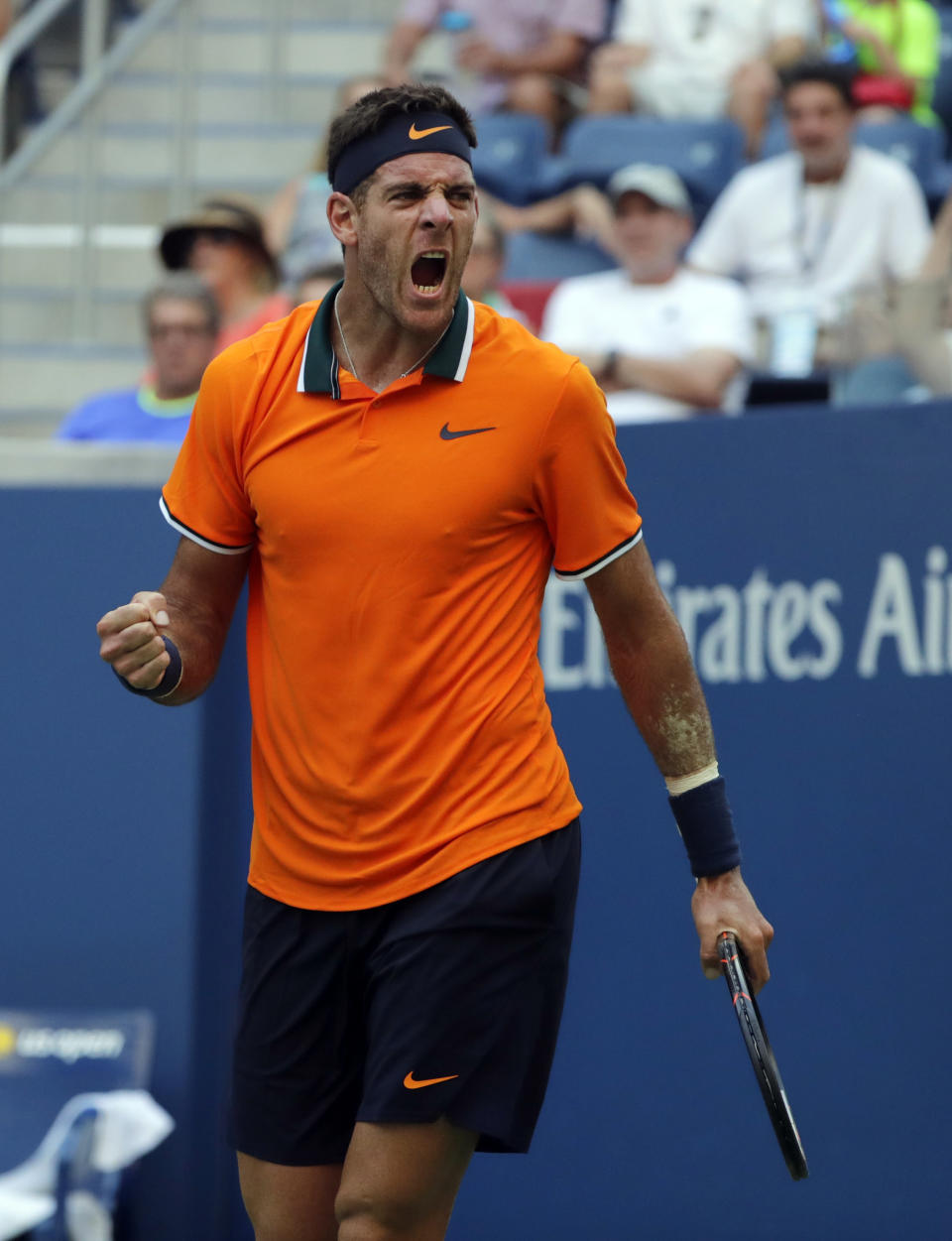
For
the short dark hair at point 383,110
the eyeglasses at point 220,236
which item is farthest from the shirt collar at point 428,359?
the eyeglasses at point 220,236

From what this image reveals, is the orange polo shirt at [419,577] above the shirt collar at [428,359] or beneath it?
beneath

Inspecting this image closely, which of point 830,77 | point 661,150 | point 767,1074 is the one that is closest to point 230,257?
point 661,150

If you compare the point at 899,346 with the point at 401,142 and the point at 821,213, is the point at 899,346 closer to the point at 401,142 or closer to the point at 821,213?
the point at 821,213

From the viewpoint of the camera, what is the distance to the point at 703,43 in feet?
29.0

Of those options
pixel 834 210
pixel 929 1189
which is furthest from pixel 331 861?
pixel 834 210

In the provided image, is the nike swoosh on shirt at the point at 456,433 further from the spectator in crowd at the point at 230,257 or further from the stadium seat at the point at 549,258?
the stadium seat at the point at 549,258

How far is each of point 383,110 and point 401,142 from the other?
0.19 ft

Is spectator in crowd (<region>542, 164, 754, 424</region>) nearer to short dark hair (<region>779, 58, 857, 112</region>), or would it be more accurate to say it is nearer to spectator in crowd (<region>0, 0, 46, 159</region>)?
short dark hair (<region>779, 58, 857, 112</region>)

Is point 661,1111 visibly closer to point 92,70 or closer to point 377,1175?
point 377,1175

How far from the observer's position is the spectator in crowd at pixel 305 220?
750 centimetres

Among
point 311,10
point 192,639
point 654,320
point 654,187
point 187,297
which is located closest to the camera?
point 192,639

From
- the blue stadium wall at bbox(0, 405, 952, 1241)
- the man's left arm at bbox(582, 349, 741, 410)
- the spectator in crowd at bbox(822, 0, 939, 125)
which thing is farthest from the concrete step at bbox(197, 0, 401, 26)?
the blue stadium wall at bbox(0, 405, 952, 1241)

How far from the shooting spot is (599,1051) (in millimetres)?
4766

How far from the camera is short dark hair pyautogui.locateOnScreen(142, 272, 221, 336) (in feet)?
21.1
